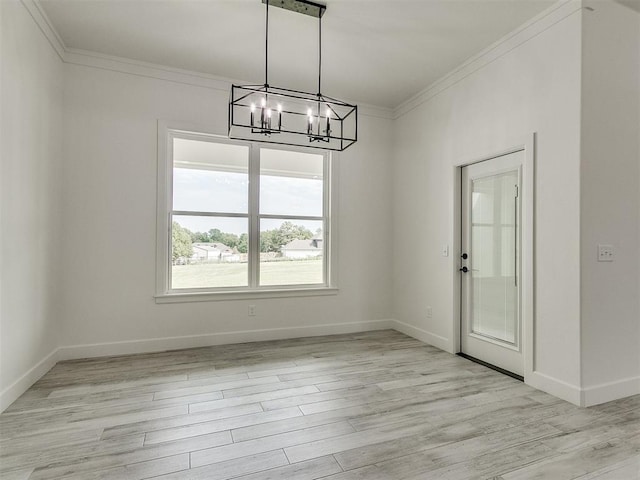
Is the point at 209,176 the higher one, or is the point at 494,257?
the point at 209,176

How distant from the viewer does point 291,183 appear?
15.0 ft

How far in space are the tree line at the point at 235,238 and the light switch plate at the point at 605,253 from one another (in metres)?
2.93

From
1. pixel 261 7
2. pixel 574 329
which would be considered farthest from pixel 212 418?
pixel 261 7

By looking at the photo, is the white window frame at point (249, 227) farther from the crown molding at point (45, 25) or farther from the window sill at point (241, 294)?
the crown molding at point (45, 25)

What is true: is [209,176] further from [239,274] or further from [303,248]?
[303,248]

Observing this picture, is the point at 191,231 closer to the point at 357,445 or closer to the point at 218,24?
the point at 218,24

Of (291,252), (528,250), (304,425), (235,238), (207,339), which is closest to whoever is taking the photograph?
(304,425)

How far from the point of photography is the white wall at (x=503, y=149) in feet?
8.86

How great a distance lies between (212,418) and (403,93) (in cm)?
405

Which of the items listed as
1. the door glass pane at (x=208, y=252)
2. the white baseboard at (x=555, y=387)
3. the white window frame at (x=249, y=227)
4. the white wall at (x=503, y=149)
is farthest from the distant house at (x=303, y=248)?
the white baseboard at (x=555, y=387)

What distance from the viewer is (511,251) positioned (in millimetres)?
3320

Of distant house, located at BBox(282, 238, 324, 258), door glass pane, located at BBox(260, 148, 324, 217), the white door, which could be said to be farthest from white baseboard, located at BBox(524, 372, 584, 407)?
Answer: door glass pane, located at BBox(260, 148, 324, 217)

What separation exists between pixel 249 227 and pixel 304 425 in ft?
8.31

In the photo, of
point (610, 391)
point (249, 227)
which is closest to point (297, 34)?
point (249, 227)
